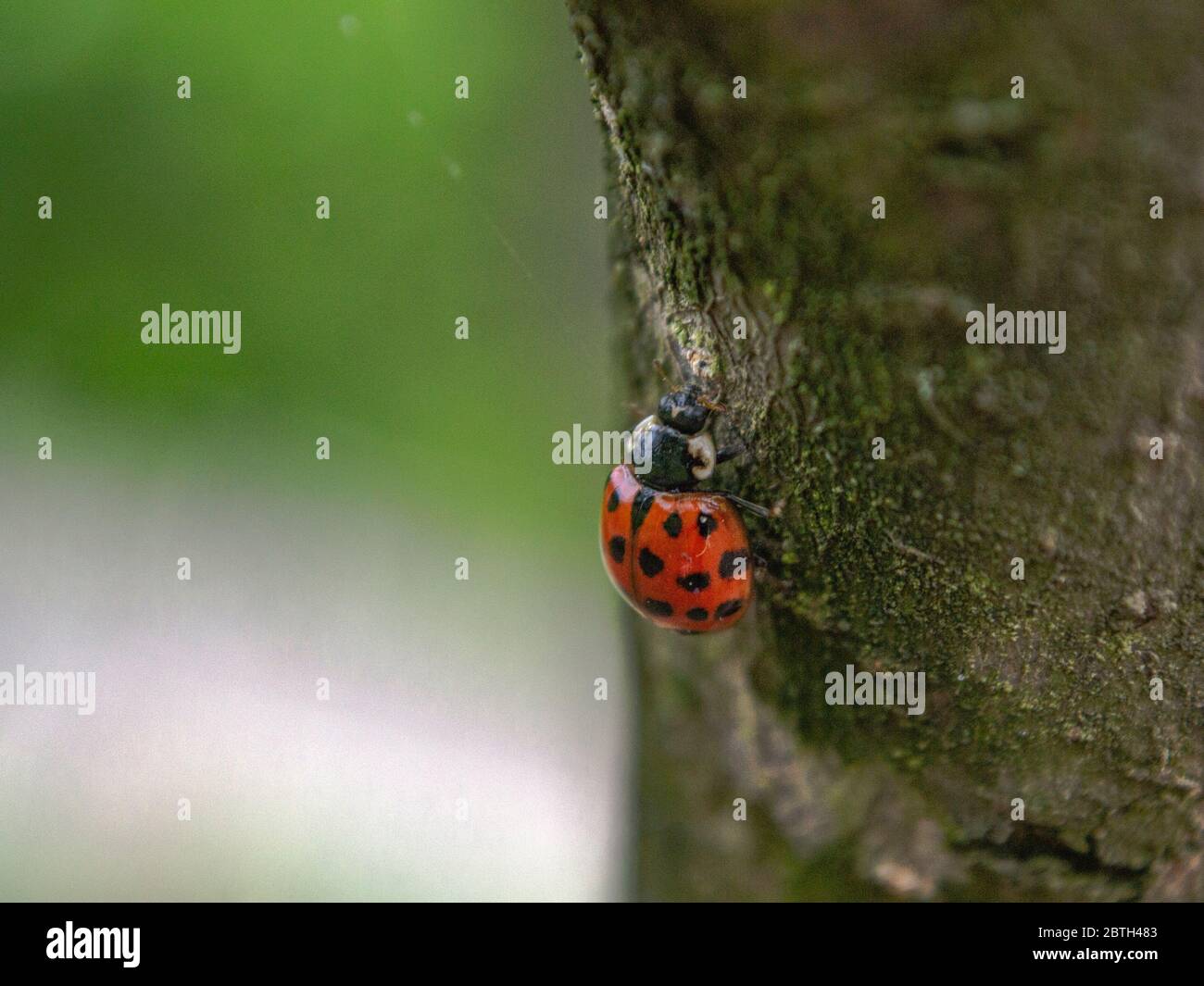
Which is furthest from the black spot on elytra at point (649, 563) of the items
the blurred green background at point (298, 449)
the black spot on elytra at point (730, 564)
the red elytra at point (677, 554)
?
the blurred green background at point (298, 449)

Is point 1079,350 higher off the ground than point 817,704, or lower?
higher

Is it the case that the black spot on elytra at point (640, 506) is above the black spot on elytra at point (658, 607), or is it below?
above

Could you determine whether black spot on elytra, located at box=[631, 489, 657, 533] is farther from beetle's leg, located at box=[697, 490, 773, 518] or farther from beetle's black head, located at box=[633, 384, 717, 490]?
beetle's leg, located at box=[697, 490, 773, 518]

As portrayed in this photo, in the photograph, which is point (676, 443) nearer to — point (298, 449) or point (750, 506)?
point (750, 506)

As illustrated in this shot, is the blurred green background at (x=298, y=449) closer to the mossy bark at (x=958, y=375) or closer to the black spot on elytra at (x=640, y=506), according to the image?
the black spot on elytra at (x=640, y=506)

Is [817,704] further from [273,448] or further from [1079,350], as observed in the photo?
[273,448]
